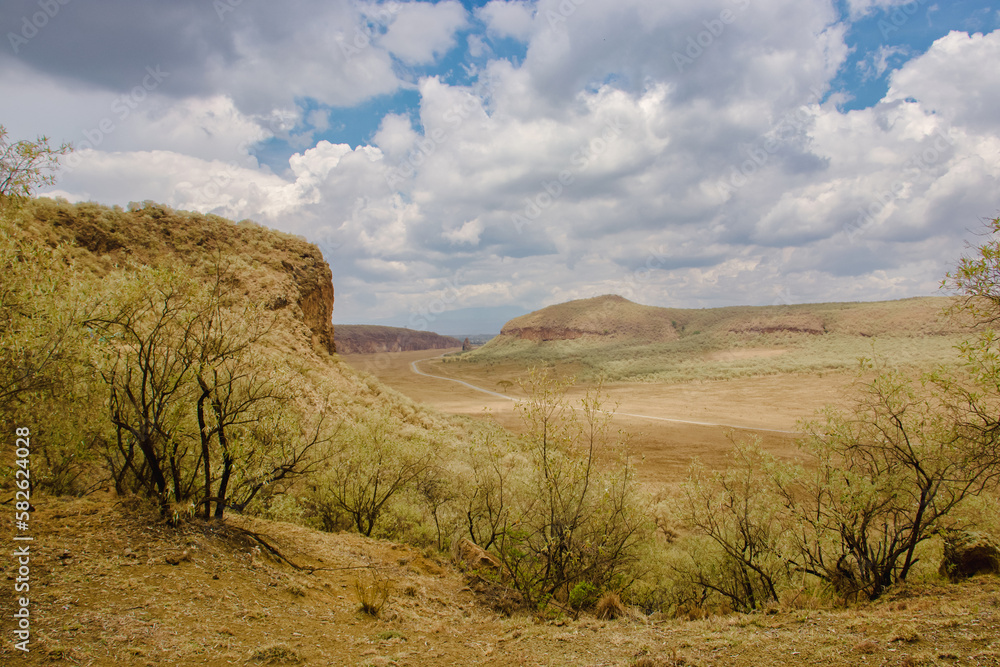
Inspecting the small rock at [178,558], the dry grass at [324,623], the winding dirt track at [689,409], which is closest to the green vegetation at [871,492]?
the dry grass at [324,623]

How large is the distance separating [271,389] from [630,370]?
209ft

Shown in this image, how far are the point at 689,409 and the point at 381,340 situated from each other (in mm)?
112718

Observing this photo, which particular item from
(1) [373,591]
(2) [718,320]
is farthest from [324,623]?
(2) [718,320]

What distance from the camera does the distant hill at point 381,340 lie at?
402ft

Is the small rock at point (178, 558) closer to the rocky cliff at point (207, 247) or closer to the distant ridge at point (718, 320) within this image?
the rocky cliff at point (207, 247)

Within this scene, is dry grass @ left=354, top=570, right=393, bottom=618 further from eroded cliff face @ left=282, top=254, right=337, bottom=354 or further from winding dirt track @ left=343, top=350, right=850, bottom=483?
eroded cliff face @ left=282, top=254, right=337, bottom=354

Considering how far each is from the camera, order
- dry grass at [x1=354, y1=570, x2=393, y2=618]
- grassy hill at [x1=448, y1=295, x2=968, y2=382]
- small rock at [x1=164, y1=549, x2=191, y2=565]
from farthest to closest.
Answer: grassy hill at [x1=448, y1=295, x2=968, y2=382], dry grass at [x1=354, y1=570, x2=393, y2=618], small rock at [x1=164, y1=549, x2=191, y2=565]

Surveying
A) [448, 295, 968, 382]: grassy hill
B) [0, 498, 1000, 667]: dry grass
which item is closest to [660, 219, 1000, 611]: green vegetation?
[0, 498, 1000, 667]: dry grass

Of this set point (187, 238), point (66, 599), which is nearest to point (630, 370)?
point (187, 238)

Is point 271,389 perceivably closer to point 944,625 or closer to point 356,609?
point 356,609

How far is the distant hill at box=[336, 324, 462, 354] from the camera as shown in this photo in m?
122

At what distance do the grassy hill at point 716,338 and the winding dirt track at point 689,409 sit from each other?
6.35m

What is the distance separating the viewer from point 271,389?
9305 millimetres

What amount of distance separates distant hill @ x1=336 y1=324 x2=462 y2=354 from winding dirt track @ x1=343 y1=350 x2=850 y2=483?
61.6 m
